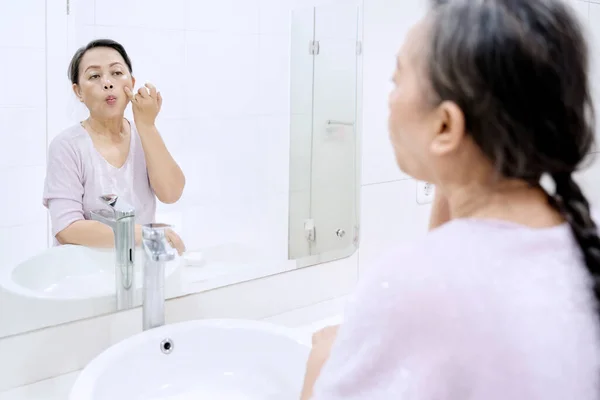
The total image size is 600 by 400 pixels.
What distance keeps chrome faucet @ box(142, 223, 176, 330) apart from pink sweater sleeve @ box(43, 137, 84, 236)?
12cm

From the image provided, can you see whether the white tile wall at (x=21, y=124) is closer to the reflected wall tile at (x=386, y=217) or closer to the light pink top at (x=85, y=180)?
the light pink top at (x=85, y=180)

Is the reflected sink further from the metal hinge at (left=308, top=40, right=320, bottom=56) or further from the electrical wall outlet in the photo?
the electrical wall outlet

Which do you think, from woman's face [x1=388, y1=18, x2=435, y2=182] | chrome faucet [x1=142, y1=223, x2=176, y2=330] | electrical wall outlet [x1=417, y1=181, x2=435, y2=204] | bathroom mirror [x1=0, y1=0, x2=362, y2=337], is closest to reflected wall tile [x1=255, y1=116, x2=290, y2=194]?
bathroom mirror [x1=0, y1=0, x2=362, y2=337]

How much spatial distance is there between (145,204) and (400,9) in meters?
0.69

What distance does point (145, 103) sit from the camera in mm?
996

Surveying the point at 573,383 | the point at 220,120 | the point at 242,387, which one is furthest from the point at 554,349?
the point at 220,120

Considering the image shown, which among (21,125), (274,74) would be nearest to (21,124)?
(21,125)

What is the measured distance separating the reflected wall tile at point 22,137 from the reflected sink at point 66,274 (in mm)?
146

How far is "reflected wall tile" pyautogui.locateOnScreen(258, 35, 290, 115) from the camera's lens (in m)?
1.13

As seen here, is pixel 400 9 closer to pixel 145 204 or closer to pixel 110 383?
pixel 145 204

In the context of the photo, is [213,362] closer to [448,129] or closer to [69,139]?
[69,139]

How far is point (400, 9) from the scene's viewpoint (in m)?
Result: 1.31

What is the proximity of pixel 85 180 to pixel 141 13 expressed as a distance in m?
0.28

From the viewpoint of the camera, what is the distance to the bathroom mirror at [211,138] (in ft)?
2.95
